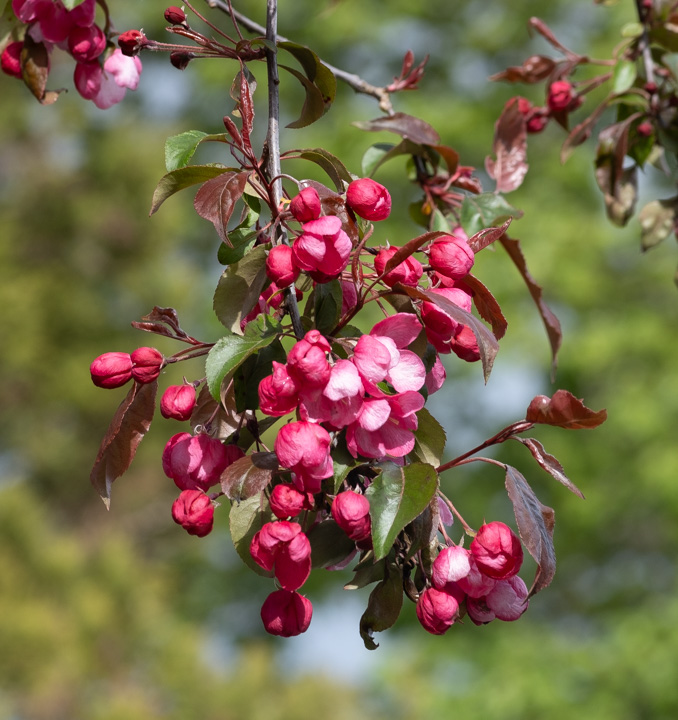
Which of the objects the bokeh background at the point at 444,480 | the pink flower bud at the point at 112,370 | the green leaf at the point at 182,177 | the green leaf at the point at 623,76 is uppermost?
the green leaf at the point at 182,177

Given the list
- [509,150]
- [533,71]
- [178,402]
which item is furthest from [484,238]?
[533,71]

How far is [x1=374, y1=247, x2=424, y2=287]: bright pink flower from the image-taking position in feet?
2.07

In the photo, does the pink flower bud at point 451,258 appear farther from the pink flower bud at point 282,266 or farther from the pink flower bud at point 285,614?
the pink flower bud at point 285,614

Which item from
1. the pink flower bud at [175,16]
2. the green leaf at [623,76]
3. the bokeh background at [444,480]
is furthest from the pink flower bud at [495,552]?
the bokeh background at [444,480]

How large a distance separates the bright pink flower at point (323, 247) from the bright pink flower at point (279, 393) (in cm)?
7

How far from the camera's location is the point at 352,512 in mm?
596

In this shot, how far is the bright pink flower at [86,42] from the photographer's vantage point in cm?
96

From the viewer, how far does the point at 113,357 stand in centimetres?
72

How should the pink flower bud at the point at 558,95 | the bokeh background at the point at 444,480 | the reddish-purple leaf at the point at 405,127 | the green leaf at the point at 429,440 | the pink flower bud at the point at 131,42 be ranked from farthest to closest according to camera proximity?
the bokeh background at the point at 444,480, the pink flower bud at the point at 558,95, the reddish-purple leaf at the point at 405,127, the pink flower bud at the point at 131,42, the green leaf at the point at 429,440

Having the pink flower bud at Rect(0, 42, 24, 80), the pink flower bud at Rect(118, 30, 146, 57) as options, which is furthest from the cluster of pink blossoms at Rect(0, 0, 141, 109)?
the pink flower bud at Rect(118, 30, 146, 57)

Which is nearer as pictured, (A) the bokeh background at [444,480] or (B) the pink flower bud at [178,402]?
(B) the pink flower bud at [178,402]

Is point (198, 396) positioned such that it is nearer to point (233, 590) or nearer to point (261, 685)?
point (261, 685)

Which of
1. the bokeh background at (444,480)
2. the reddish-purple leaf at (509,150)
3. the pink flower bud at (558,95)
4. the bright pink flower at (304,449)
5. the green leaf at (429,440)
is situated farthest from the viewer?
the bokeh background at (444,480)

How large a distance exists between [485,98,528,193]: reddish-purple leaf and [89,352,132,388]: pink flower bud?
2.27ft
